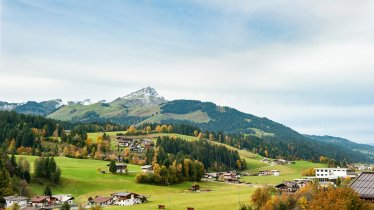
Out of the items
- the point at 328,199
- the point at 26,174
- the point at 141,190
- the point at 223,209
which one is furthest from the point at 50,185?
the point at 328,199

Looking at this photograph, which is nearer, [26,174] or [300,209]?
[300,209]

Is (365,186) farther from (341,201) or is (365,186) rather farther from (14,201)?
(14,201)

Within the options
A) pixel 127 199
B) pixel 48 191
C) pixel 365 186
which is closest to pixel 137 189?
pixel 127 199

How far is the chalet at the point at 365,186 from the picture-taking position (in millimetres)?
43938

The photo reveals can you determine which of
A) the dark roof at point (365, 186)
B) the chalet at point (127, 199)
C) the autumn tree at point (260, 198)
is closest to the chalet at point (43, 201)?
the chalet at point (127, 199)

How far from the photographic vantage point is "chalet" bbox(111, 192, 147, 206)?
389ft

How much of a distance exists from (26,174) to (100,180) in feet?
81.4

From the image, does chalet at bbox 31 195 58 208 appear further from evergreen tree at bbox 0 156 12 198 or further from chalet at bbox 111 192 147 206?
chalet at bbox 111 192 147 206

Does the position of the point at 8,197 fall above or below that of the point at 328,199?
below

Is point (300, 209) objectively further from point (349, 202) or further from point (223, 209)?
point (349, 202)

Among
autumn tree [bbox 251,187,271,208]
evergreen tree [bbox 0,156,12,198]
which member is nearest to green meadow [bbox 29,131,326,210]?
autumn tree [bbox 251,187,271,208]

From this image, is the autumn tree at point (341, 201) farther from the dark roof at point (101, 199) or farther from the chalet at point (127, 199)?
the dark roof at point (101, 199)

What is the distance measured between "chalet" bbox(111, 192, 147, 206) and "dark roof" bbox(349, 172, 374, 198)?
80.3 metres

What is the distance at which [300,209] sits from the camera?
84.0m
